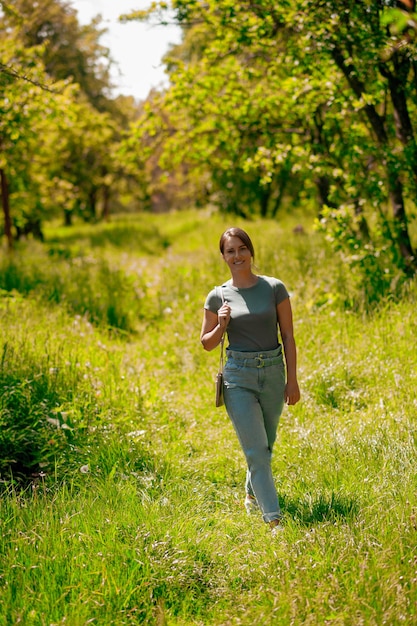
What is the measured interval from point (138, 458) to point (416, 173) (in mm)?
5102

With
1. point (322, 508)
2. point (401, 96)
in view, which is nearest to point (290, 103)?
point (401, 96)

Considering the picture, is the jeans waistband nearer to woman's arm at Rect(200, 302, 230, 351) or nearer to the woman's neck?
woman's arm at Rect(200, 302, 230, 351)

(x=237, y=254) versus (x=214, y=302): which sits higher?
(x=237, y=254)

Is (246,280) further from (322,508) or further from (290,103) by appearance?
(290,103)

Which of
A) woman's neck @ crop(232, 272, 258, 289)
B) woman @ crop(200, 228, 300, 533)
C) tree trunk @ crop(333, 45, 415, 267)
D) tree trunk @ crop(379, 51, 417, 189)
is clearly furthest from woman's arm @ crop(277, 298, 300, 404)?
→ tree trunk @ crop(333, 45, 415, 267)

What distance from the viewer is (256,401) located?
162 inches

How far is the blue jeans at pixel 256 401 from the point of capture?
4.04 meters

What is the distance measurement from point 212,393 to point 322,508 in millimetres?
2639

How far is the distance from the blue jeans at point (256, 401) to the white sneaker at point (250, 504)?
0.58ft

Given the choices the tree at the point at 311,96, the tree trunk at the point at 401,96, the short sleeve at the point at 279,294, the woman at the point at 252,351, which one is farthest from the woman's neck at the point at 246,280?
the tree trunk at the point at 401,96

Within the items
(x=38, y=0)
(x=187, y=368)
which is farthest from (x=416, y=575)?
(x=38, y=0)

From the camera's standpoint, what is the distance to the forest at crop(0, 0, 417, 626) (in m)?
3.28

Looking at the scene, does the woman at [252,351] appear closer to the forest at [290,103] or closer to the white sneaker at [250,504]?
the white sneaker at [250,504]

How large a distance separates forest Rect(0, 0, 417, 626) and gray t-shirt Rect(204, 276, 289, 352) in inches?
39.9
